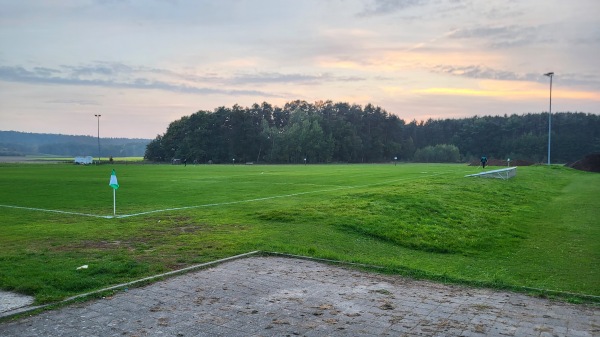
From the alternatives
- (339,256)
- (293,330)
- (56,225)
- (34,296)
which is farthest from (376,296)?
(56,225)

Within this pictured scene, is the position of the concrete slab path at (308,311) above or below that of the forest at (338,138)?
below

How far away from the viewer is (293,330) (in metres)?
5.68

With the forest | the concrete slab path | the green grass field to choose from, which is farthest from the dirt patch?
the concrete slab path

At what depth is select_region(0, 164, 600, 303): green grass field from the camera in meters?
8.94

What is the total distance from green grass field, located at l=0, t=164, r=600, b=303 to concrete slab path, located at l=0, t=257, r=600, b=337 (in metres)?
0.93

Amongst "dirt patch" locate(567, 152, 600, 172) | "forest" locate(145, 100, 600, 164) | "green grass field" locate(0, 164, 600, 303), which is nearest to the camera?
"green grass field" locate(0, 164, 600, 303)

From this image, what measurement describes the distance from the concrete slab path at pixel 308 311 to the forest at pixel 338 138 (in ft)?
313

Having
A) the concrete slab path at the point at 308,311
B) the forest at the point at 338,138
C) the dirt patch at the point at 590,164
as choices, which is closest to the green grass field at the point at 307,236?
the concrete slab path at the point at 308,311

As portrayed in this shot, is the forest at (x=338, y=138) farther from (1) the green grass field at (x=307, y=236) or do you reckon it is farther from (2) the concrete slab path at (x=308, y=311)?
(2) the concrete slab path at (x=308, y=311)

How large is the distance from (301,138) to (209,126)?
928 inches

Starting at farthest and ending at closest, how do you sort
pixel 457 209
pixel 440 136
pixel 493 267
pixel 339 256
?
pixel 440 136 → pixel 457 209 → pixel 493 267 → pixel 339 256

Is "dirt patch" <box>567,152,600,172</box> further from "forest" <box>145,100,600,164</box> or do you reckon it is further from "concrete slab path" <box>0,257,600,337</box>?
"concrete slab path" <box>0,257,600,337</box>

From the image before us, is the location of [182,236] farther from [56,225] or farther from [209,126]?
[209,126]

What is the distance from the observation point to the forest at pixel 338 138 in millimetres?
113438
